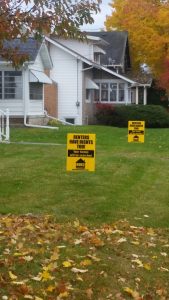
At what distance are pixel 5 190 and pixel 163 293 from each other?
18.0 ft

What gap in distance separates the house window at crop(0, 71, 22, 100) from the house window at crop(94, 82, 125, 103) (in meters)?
14.5

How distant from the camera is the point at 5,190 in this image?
36.3 feet

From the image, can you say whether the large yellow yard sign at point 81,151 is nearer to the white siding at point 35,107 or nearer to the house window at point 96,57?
the white siding at point 35,107

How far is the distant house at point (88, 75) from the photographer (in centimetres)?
3781

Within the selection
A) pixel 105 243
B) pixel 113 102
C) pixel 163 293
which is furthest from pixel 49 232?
pixel 113 102

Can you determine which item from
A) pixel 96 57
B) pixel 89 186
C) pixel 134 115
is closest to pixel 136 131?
pixel 89 186

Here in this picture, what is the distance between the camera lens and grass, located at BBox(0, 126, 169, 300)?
5.88 metres

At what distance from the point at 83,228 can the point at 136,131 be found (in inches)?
417

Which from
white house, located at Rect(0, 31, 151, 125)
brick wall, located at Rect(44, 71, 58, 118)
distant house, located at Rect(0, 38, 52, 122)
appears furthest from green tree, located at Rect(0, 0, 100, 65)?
brick wall, located at Rect(44, 71, 58, 118)

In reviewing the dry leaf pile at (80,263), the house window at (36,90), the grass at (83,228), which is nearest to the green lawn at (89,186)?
the grass at (83,228)

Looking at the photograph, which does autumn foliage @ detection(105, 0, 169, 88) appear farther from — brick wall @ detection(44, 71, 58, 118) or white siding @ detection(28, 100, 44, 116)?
white siding @ detection(28, 100, 44, 116)

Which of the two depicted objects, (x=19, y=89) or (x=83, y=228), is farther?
(x=19, y=89)

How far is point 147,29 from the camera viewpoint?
4697 centimetres

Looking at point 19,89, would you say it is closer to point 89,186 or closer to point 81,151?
point 89,186
